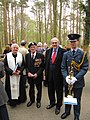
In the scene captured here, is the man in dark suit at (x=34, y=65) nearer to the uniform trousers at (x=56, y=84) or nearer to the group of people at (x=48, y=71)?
the group of people at (x=48, y=71)

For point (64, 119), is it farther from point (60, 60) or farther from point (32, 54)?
point (32, 54)

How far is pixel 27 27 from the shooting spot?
5341 centimetres

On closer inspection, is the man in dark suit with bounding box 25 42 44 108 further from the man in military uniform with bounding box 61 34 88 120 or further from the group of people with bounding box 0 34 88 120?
the man in military uniform with bounding box 61 34 88 120

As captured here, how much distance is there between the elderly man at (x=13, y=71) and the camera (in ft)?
20.0

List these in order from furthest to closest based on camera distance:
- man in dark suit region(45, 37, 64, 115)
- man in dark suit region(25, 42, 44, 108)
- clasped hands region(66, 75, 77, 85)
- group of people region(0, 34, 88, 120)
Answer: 1. man in dark suit region(25, 42, 44, 108)
2. man in dark suit region(45, 37, 64, 115)
3. group of people region(0, 34, 88, 120)
4. clasped hands region(66, 75, 77, 85)

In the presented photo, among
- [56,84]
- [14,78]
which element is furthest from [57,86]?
[14,78]

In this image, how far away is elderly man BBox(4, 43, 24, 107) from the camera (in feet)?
20.0

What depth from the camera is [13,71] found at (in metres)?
6.09

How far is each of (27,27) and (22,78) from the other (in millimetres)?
47755

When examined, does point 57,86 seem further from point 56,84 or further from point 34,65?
point 34,65

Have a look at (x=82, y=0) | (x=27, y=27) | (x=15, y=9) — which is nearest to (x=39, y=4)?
(x=15, y=9)

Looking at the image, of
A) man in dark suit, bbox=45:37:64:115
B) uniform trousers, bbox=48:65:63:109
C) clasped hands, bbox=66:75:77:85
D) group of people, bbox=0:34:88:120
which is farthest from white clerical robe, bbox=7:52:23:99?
clasped hands, bbox=66:75:77:85

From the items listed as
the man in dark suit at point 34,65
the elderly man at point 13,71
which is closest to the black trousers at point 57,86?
the man in dark suit at point 34,65

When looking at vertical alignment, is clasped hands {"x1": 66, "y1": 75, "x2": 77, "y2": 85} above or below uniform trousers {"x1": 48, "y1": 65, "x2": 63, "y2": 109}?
above
